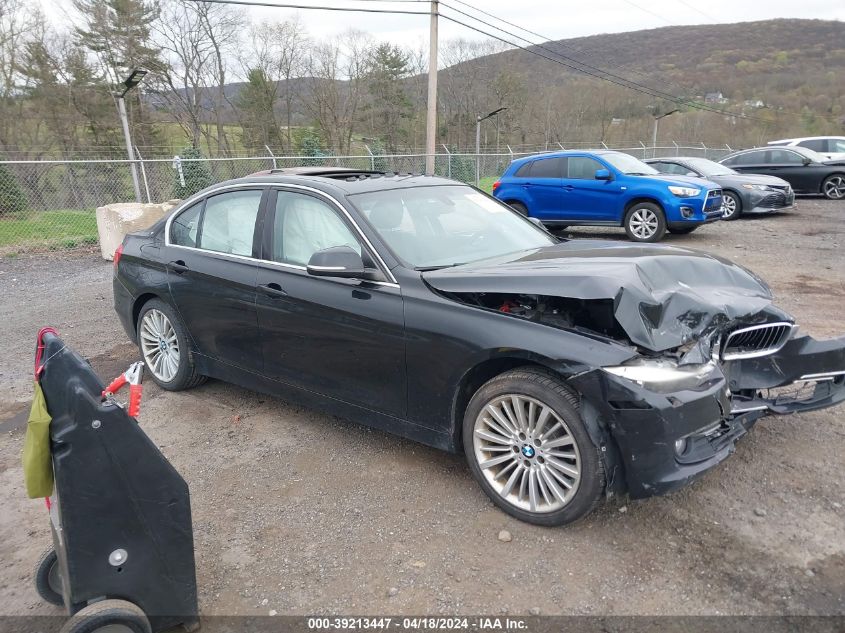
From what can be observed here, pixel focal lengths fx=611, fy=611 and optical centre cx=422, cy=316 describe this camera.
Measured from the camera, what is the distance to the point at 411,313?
3266mm

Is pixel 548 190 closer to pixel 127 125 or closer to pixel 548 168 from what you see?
pixel 548 168

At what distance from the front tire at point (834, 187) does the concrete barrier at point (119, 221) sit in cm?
1665

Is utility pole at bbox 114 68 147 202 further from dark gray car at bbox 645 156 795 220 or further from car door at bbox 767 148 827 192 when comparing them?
car door at bbox 767 148 827 192

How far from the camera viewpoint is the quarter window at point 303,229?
3.72m

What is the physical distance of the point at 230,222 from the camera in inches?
Result: 171

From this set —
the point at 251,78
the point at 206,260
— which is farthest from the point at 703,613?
the point at 251,78

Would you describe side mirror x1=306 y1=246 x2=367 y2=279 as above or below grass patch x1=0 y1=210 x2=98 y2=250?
above

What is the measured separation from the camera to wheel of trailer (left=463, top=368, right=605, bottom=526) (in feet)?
9.16

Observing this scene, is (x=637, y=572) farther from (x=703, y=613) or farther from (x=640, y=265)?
(x=640, y=265)

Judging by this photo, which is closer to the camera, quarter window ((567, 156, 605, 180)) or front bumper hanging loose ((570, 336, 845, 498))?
front bumper hanging loose ((570, 336, 845, 498))

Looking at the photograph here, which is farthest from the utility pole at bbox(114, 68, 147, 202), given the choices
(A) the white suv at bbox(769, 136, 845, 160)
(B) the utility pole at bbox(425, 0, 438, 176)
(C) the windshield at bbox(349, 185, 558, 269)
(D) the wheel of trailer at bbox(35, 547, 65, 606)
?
(A) the white suv at bbox(769, 136, 845, 160)

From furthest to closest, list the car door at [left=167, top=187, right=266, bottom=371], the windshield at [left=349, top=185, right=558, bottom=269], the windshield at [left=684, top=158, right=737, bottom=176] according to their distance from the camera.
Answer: the windshield at [left=684, top=158, right=737, bottom=176], the car door at [left=167, top=187, right=266, bottom=371], the windshield at [left=349, top=185, right=558, bottom=269]

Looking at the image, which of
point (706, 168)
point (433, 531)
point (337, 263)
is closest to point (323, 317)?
point (337, 263)

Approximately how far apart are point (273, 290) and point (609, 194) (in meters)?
8.88
